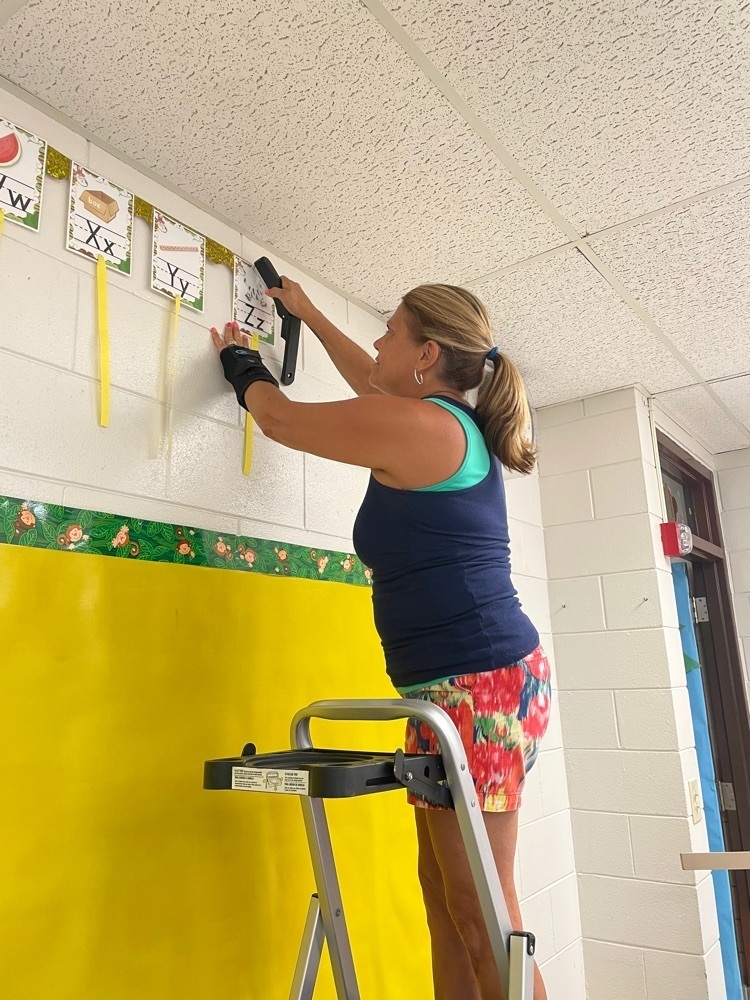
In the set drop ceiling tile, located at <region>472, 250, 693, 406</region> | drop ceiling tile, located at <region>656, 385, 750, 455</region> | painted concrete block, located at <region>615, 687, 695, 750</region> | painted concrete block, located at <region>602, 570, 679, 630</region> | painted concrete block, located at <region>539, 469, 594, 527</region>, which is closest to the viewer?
drop ceiling tile, located at <region>472, 250, 693, 406</region>

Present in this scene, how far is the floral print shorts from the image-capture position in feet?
3.67

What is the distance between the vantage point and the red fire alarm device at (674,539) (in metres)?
2.62

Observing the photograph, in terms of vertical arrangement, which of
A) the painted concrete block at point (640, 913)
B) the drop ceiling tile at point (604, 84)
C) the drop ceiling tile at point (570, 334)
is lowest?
the painted concrete block at point (640, 913)

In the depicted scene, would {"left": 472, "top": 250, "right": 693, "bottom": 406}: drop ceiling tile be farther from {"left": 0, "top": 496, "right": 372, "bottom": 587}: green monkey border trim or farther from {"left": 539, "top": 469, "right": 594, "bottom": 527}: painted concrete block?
{"left": 0, "top": 496, "right": 372, "bottom": 587}: green monkey border trim

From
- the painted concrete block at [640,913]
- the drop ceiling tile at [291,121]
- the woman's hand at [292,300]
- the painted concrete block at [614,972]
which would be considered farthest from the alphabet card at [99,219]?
the painted concrete block at [614,972]

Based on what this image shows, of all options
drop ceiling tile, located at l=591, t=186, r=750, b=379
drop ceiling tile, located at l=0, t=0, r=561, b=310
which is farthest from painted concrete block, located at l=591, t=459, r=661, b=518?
drop ceiling tile, located at l=0, t=0, r=561, b=310

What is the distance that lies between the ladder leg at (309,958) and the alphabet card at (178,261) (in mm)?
1159

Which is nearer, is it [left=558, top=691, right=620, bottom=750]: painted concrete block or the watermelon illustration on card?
the watermelon illustration on card

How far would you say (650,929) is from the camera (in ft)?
7.70

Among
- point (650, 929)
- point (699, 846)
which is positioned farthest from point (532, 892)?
point (699, 846)

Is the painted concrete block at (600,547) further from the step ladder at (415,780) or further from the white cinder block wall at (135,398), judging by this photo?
the step ladder at (415,780)

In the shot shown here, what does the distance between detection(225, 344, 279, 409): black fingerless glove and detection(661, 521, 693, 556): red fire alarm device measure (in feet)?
5.76

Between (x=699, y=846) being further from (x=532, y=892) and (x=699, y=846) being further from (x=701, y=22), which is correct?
(x=701, y=22)

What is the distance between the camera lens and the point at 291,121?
4.53 feet
